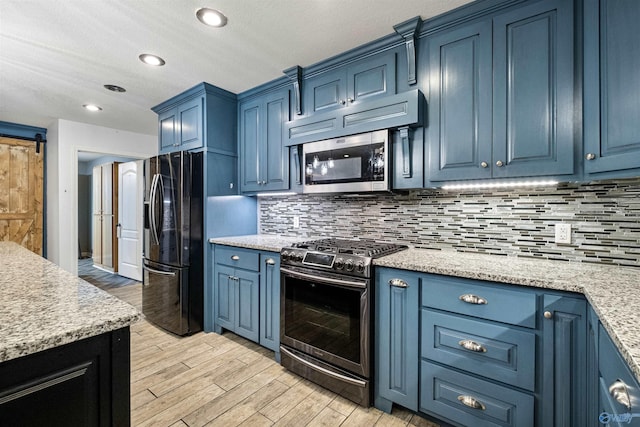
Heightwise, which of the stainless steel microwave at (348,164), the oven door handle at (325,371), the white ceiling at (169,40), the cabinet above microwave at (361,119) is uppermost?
the white ceiling at (169,40)

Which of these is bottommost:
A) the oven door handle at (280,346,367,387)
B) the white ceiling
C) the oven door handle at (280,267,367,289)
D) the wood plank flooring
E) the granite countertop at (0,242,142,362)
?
the wood plank flooring

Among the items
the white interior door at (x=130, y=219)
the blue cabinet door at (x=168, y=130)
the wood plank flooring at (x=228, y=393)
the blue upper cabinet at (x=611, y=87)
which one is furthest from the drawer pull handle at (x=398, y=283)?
the white interior door at (x=130, y=219)

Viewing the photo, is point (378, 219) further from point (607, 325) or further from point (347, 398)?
point (607, 325)

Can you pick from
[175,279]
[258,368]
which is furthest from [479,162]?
[175,279]

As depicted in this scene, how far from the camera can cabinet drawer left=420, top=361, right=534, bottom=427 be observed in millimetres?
1378

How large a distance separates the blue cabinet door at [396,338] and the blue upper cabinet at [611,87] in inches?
40.1

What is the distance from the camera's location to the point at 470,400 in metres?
1.49

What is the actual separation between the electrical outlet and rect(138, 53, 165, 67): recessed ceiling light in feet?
9.92

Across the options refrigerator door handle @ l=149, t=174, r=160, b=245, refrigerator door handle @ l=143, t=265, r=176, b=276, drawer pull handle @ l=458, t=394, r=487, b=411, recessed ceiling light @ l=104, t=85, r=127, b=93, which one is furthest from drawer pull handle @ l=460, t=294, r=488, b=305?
recessed ceiling light @ l=104, t=85, r=127, b=93

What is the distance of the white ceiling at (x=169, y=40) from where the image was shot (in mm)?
1744

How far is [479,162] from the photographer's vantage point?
1730 mm

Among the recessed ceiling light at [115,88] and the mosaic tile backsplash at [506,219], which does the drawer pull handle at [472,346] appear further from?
the recessed ceiling light at [115,88]

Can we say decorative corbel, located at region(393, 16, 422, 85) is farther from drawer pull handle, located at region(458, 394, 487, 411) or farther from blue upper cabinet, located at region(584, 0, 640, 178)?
drawer pull handle, located at region(458, 394, 487, 411)

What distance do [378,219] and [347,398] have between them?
1.30 metres
